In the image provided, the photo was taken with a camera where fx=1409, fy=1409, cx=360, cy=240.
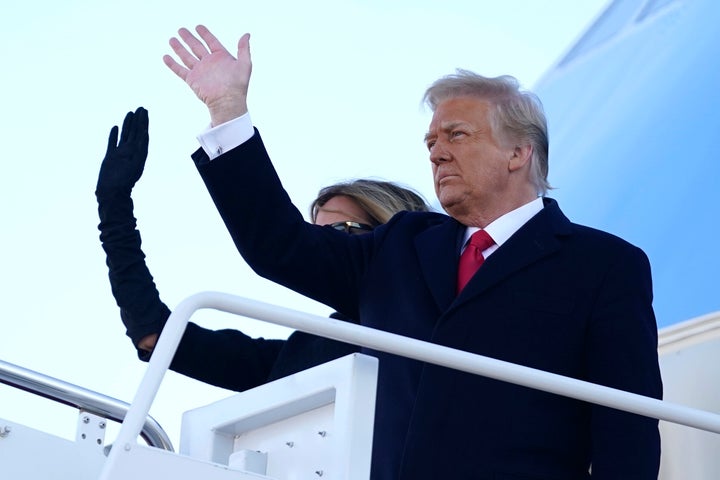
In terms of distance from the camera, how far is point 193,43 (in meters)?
3.14

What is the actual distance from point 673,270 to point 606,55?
2.72 metres

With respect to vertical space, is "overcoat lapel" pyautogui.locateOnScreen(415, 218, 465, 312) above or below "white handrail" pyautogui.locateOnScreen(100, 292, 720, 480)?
above

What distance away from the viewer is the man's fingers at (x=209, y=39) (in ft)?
10.2

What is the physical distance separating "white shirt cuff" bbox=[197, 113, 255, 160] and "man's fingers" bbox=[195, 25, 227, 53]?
7.6 inches

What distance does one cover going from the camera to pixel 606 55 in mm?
7648

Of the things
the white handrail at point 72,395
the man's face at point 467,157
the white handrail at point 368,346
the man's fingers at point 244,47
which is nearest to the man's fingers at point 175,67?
the man's fingers at point 244,47

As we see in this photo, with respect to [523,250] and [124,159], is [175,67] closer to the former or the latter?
[124,159]

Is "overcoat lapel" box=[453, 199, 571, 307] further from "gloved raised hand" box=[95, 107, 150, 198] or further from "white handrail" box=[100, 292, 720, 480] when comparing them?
"gloved raised hand" box=[95, 107, 150, 198]

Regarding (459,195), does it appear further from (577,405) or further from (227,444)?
(227,444)

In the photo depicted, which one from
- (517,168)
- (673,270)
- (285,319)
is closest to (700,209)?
(673,270)

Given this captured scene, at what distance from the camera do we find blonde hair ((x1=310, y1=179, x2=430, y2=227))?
156 inches

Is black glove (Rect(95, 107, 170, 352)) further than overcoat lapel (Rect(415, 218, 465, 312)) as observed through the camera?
Yes

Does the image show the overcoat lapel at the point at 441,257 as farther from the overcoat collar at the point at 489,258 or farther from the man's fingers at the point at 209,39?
the man's fingers at the point at 209,39

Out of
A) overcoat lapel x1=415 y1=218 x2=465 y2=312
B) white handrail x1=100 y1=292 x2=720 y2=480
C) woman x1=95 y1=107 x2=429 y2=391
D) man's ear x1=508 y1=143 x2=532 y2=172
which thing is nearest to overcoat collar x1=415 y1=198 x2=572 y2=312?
overcoat lapel x1=415 y1=218 x2=465 y2=312
